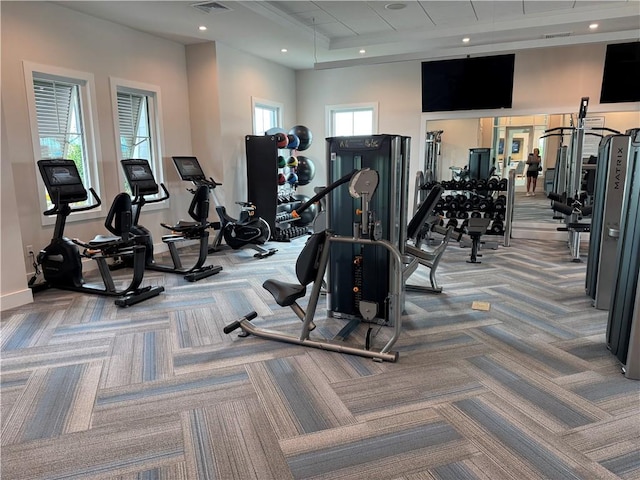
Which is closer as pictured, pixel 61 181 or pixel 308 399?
pixel 308 399

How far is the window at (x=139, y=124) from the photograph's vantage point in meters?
5.93

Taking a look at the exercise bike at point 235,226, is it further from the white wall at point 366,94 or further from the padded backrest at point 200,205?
the white wall at point 366,94

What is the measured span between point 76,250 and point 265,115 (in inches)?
191

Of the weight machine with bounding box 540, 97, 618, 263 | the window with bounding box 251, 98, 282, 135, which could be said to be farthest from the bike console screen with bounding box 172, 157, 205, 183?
the weight machine with bounding box 540, 97, 618, 263

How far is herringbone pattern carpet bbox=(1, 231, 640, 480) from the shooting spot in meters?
1.95

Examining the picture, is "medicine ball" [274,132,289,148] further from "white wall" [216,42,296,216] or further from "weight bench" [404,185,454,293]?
"weight bench" [404,185,454,293]

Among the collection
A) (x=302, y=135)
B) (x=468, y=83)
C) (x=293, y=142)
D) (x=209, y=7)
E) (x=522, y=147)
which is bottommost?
(x=522, y=147)

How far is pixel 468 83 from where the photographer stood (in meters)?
7.12

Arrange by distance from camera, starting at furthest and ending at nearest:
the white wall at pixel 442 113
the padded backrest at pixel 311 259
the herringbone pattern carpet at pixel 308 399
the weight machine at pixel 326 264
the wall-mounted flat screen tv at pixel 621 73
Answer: the white wall at pixel 442 113
the wall-mounted flat screen tv at pixel 621 73
the padded backrest at pixel 311 259
the weight machine at pixel 326 264
the herringbone pattern carpet at pixel 308 399

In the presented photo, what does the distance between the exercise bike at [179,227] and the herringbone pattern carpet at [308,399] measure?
3.66ft

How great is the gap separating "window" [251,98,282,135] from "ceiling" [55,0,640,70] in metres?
1.07

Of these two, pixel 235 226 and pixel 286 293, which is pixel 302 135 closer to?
pixel 235 226

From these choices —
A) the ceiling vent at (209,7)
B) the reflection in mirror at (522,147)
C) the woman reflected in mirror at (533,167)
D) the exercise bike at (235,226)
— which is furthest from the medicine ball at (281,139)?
the woman reflected in mirror at (533,167)

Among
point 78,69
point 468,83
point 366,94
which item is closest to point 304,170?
point 366,94
